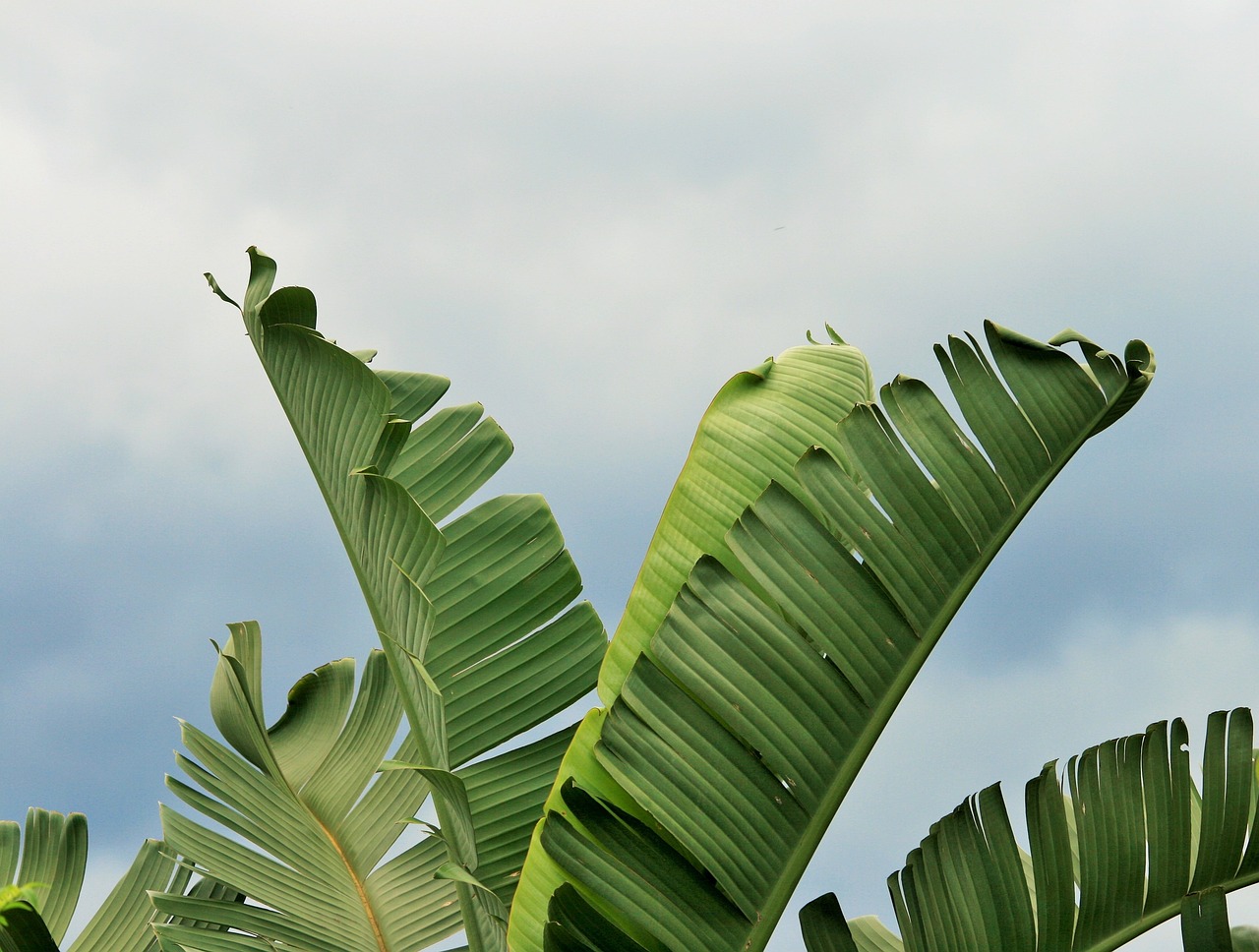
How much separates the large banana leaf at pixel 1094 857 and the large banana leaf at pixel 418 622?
0.58 m

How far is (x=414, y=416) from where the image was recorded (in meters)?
2.04

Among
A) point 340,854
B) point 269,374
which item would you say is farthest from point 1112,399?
point 340,854

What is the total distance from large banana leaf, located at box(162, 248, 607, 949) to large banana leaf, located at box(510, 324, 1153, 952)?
21 centimetres

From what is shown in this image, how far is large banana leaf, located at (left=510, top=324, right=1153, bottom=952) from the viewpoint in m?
1.29

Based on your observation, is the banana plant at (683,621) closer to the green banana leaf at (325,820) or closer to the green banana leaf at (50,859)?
the green banana leaf at (325,820)

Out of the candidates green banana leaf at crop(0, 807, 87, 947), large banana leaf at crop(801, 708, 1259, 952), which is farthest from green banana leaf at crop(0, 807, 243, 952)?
large banana leaf at crop(801, 708, 1259, 952)

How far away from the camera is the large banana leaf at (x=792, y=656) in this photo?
50.9 inches

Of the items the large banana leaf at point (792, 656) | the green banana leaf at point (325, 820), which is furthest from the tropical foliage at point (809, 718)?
the green banana leaf at point (325, 820)

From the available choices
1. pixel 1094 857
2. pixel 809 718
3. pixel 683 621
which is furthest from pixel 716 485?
pixel 1094 857

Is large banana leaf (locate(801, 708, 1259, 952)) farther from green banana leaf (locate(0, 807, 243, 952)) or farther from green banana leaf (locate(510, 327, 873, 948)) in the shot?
green banana leaf (locate(0, 807, 243, 952))

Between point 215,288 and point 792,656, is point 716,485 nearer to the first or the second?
point 792,656

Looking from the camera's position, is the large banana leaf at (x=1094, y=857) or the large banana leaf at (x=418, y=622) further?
the large banana leaf at (x=418, y=622)

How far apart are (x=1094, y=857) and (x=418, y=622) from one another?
93 cm

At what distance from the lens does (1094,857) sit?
1.34 meters
